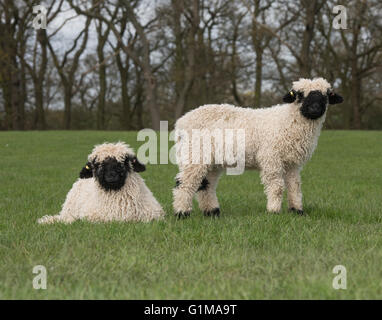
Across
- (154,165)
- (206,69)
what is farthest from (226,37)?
(154,165)

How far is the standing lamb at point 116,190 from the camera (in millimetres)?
6449

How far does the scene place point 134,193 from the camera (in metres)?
6.64

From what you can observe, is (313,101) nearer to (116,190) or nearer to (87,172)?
Result: (116,190)

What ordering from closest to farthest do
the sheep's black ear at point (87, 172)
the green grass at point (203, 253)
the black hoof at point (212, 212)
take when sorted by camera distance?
the green grass at point (203, 253) < the sheep's black ear at point (87, 172) < the black hoof at point (212, 212)

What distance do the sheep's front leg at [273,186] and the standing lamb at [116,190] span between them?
1.62 m

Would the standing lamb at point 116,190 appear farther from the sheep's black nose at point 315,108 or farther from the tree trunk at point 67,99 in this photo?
the tree trunk at point 67,99

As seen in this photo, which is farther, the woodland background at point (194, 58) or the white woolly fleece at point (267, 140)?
the woodland background at point (194, 58)

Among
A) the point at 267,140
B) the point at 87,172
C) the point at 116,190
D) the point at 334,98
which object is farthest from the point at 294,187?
the point at 87,172

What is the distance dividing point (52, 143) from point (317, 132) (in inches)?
754

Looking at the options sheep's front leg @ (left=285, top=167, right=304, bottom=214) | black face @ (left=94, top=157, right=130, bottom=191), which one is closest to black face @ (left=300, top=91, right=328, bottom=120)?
sheep's front leg @ (left=285, top=167, right=304, bottom=214)

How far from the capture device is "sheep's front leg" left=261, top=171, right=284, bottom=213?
23.1ft

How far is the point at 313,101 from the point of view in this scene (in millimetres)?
6750

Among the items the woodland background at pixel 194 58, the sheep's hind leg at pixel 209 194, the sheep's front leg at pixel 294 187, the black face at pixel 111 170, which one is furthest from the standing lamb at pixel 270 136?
the woodland background at pixel 194 58

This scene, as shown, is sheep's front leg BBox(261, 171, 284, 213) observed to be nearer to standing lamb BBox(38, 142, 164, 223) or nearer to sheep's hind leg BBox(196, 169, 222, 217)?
sheep's hind leg BBox(196, 169, 222, 217)
